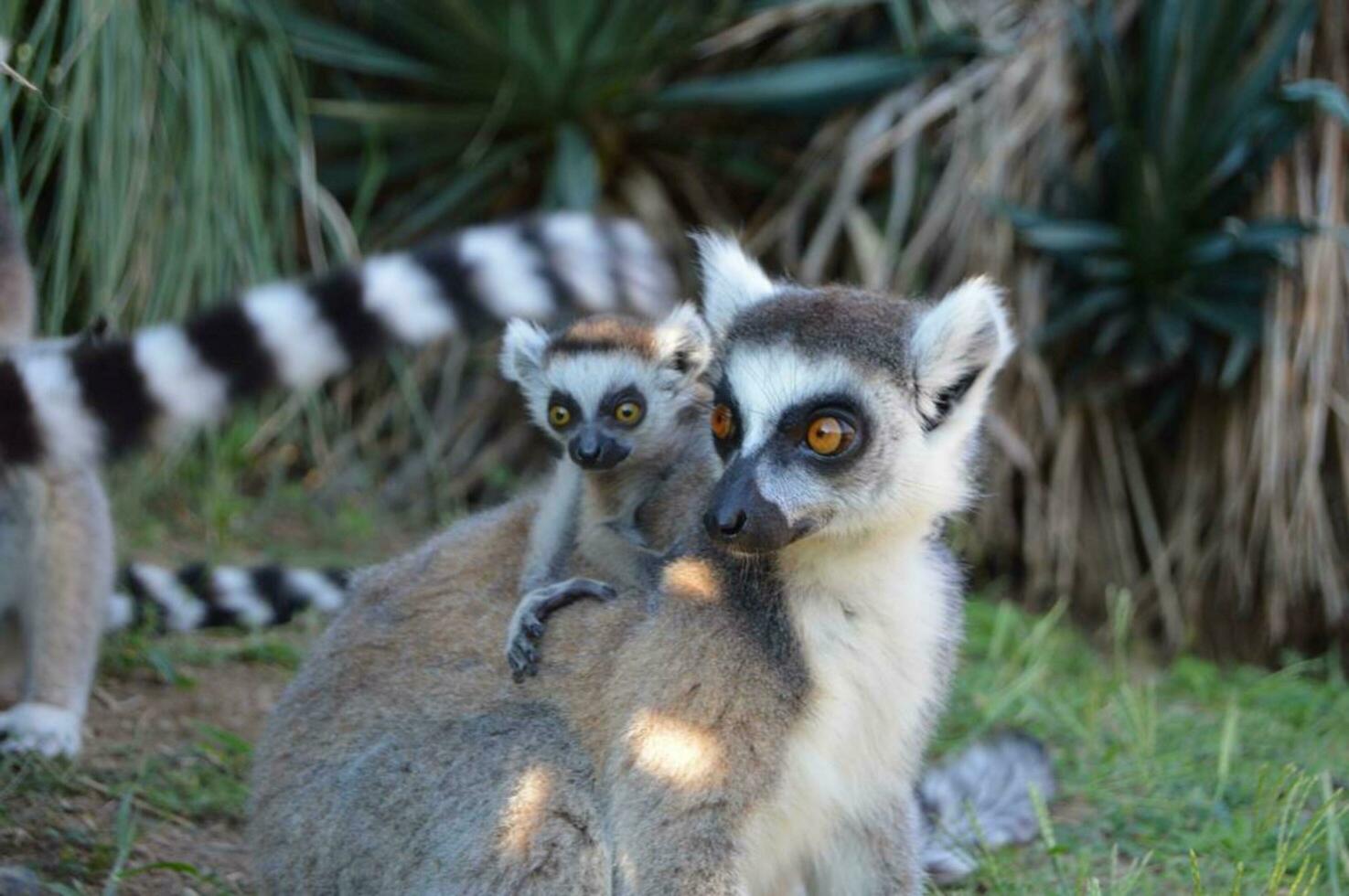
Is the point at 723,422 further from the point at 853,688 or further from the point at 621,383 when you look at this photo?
the point at 621,383

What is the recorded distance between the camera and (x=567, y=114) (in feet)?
26.4

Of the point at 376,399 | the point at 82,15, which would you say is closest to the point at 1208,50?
the point at 376,399

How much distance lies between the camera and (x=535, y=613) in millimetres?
3514

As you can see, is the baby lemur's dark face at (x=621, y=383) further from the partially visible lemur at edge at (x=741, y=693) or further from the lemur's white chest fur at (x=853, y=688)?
the lemur's white chest fur at (x=853, y=688)

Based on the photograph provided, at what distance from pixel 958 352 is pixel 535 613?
1.05 m

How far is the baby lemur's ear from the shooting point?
3.31 metres

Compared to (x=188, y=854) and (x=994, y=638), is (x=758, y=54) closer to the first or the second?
(x=994, y=638)

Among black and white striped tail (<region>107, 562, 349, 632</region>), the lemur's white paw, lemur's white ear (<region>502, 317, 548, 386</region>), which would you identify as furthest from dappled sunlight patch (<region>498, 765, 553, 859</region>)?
black and white striped tail (<region>107, 562, 349, 632</region>)

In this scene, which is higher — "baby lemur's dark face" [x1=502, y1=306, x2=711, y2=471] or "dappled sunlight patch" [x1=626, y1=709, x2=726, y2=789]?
Answer: "baby lemur's dark face" [x1=502, y1=306, x2=711, y2=471]

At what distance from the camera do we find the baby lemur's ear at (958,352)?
331 cm

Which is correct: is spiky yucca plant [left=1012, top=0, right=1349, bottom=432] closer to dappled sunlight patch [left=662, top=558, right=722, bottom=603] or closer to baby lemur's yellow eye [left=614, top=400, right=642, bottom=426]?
baby lemur's yellow eye [left=614, top=400, right=642, bottom=426]

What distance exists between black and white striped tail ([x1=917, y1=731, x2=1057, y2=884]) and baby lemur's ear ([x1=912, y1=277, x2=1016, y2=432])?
4.43ft

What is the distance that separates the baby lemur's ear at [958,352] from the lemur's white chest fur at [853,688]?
291 millimetres

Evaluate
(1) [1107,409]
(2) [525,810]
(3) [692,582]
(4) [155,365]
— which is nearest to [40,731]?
(4) [155,365]
